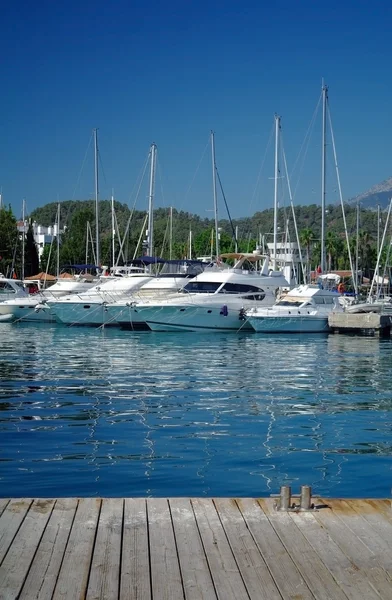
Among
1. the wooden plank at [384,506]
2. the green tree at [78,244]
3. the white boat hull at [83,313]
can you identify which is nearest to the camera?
the wooden plank at [384,506]

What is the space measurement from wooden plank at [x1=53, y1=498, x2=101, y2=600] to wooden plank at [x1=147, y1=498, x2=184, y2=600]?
0.53 metres

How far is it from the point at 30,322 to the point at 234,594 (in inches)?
1871

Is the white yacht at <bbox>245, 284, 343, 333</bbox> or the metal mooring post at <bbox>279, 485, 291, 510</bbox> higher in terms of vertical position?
the metal mooring post at <bbox>279, 485, 291, 510</bbox>

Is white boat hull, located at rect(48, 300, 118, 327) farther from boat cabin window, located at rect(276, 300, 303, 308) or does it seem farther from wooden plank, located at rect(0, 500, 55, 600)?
wooden plank, located at rect(0, 500, 55, 600)

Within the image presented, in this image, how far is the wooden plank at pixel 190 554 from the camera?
6.21 m

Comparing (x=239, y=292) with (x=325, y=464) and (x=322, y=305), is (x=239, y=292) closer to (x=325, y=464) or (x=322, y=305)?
(x=322, y=305)

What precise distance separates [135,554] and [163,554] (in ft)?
0.79

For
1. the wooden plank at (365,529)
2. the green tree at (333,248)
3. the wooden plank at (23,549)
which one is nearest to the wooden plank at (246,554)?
the wooden plank at (365,529)

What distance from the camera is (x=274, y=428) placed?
16047 mm

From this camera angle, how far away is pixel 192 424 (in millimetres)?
16359

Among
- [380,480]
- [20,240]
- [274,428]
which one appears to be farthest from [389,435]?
[20,240]

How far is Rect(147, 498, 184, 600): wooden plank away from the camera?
6.20m

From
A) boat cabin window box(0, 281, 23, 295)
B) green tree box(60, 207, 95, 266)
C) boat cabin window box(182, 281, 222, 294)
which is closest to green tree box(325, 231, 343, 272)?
green tree box(60, 207, 95, 266)

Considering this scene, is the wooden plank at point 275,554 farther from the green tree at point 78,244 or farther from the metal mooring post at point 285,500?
the green tree at point 78,244
